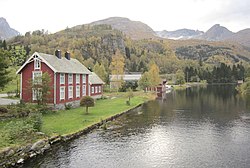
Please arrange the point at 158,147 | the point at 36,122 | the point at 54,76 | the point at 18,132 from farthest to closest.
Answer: the point at 54,76
the point at 36,122
the point at 158,147
the point at 18,132

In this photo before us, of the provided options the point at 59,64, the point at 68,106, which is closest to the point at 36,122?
the point at 68,106

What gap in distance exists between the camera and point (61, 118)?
39.1 m

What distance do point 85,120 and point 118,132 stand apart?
222 inches

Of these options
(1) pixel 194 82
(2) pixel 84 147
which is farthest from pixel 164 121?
(1) pixel 194 82

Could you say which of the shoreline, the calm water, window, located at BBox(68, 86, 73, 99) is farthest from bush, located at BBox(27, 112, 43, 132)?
window, located at BBox(68, 86, 73, 99)

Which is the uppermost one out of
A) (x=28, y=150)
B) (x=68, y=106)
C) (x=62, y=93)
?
(x=62, y=93)

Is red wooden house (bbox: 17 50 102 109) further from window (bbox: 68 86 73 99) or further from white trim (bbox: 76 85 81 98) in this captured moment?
white trim (bbox: 76 85 81 98)

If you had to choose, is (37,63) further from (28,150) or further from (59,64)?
(28,150)

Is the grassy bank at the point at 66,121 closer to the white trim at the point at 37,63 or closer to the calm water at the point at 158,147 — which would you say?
the calm water at the point at 158,147

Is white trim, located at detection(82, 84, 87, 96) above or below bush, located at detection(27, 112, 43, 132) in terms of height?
above

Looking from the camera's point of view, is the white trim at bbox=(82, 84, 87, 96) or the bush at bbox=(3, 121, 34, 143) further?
the white trim at bbox=(82, 84, 87, 96)

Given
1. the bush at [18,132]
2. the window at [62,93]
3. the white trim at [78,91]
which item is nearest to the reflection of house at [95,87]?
the white trim at [78,91]

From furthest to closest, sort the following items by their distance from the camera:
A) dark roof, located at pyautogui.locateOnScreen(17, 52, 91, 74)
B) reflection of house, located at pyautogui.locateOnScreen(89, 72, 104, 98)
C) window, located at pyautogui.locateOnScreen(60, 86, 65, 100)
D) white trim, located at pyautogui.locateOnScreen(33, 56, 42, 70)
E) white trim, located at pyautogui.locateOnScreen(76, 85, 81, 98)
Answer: reflection of house, located at pyautogui.locateOnScreen(89, 72, 104, 98), white trim, located at pyautogui.locateOnScreen(76, 85, 81, 98), window, located at pyautogui.locateOnScreen(60, 86, 65, 100), white trim, located at pyautogui.locateOnScreen(33, 56, 42, 70), dark roof, located at pyautogui.locateOnScreen(17, 52, 91, 74)

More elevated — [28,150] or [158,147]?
[28,150]
